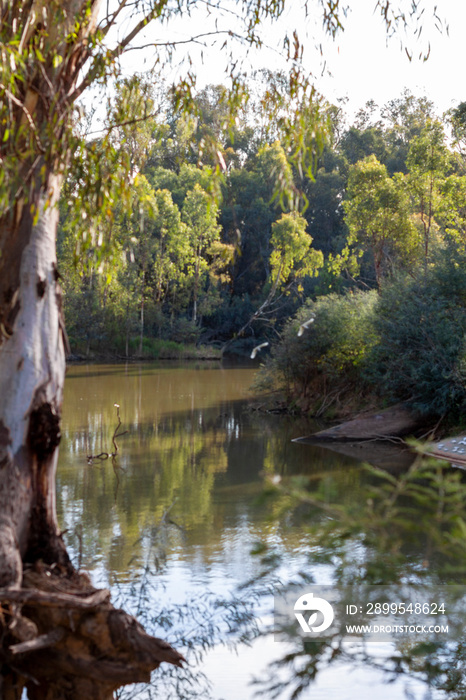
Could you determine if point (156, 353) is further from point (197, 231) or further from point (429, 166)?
point (429, 166)

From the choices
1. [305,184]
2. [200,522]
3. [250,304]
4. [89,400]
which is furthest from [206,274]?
[200,522]

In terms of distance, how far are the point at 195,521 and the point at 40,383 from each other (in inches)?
146

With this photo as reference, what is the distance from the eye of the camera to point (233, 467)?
1081 centimetres

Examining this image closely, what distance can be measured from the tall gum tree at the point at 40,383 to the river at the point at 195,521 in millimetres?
356

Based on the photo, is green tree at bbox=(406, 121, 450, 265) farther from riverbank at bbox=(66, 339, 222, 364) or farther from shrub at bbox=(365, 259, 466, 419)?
riverbank at bbox=(66, 339, 222, 364)

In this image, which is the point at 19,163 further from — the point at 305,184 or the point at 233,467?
the point at 305,184

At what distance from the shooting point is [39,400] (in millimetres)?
4469

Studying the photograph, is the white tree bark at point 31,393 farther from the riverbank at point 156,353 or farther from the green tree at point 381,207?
the riverbank at point 156,353

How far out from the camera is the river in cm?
456

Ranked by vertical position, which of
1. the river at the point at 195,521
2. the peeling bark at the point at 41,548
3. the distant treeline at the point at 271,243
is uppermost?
the distant treeline at the point at 271,243

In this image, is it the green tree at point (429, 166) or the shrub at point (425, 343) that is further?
the green tree at point (429, 166)

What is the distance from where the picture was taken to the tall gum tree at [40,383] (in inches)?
161

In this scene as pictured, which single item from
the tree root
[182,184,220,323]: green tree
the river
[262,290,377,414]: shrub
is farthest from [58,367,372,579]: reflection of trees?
[182,184,220,323]: green tree

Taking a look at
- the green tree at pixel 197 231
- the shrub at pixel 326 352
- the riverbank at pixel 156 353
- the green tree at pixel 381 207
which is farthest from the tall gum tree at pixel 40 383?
the green tree at pixel 197 231
